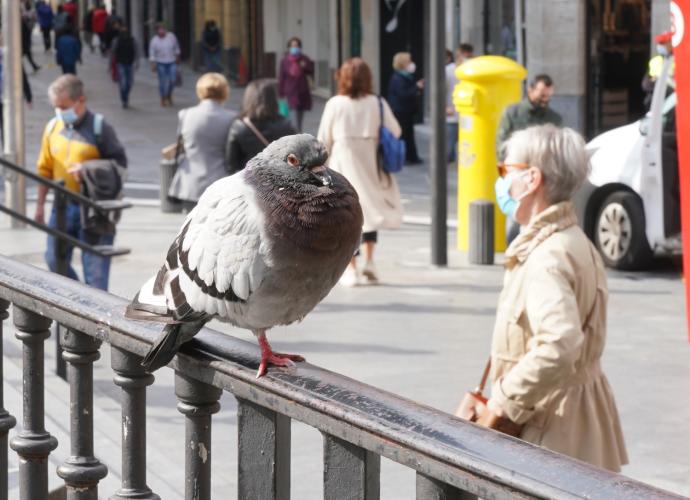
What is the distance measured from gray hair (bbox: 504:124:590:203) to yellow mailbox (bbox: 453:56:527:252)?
8211 mm

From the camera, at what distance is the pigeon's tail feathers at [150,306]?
7.68ft

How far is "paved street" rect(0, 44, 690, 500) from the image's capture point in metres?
5.79

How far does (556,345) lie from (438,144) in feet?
26.1

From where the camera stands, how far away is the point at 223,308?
243 centimetres

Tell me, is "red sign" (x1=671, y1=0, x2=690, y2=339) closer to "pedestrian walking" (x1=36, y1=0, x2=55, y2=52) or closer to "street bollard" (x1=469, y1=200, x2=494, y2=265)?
"street bollard" (x1=469, y1=200, x2=494, y2=265)

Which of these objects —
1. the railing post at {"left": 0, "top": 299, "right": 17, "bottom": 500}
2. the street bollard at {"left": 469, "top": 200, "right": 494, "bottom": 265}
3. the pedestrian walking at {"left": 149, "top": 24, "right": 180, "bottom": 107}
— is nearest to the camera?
the railing post at {"left": 0, "top": 299, "right": 17, "bottom": 500}

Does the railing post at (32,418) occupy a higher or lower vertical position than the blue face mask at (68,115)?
lower

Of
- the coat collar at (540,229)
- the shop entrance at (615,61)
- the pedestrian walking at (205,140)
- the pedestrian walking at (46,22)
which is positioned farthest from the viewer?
the pedestrian walking at (46,22)

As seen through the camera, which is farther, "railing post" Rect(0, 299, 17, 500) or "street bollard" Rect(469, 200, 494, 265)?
"street bollard" Rect(469, 200, 494, 265)

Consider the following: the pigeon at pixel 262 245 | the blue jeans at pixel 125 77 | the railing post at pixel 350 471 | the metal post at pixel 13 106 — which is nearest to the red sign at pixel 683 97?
the pigeon at pixel 262 245

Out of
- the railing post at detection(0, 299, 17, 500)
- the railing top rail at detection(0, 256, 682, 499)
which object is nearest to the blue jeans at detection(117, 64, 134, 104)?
the railing post at detection(0, 299, 17, 500)

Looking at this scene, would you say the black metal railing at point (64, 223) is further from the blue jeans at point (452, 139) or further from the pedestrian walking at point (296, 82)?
the pedestrian walking at point (296, 82)

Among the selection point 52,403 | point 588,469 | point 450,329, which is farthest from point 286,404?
point 450,329

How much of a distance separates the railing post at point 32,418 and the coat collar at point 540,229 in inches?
72.1
